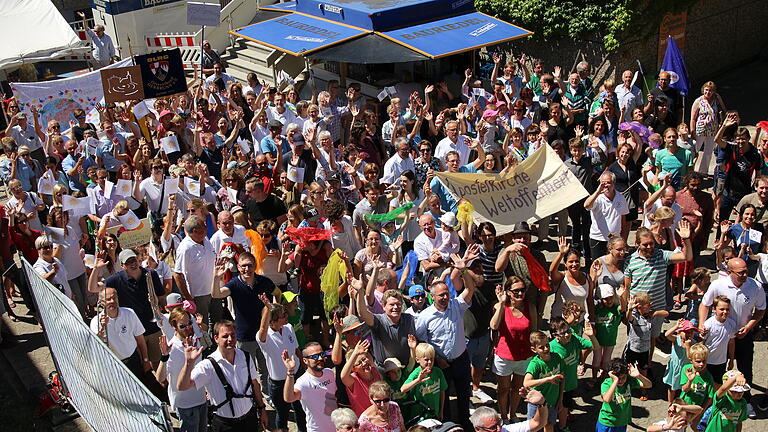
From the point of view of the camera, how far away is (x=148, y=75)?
13.4 meters

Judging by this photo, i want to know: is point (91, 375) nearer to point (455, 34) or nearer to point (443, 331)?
point (443, 331)

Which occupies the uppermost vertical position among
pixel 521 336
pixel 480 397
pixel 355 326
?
pixel 355 326

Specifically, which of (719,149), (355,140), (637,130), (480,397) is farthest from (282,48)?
(480,397)

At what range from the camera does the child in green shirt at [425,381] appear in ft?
21.4

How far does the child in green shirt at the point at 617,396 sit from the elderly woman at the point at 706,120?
581 centimetres

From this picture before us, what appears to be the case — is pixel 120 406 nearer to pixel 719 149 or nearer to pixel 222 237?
pixel 222 237

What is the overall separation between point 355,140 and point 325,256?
352 centimetres

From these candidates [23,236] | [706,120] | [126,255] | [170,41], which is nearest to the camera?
[126,255]

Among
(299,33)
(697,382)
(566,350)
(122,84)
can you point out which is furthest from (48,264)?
(299,33)

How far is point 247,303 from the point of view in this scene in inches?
297

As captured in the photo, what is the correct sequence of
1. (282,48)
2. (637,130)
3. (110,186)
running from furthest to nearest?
(282,48)
(637,130)
(110,186)

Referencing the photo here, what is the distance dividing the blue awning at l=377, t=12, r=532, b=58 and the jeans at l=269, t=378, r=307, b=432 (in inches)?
316

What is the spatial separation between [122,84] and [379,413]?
8797 mm

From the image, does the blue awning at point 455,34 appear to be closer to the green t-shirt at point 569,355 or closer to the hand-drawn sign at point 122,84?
the hand-drawn sign at point 122,84
